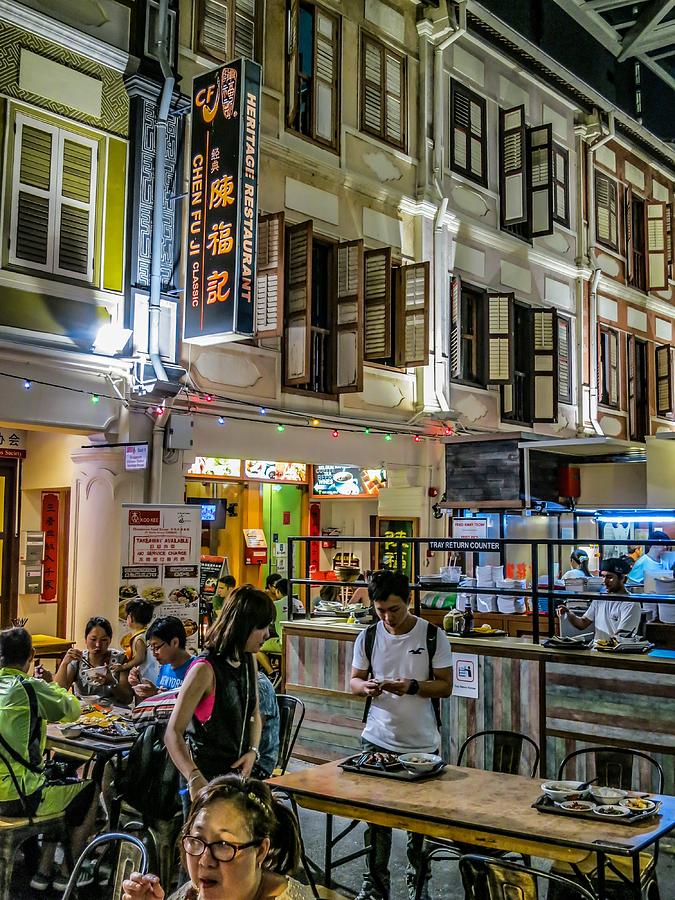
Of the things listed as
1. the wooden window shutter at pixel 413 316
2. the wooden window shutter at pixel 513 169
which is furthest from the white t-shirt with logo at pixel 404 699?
the wooden window shutter at pixel 513 169

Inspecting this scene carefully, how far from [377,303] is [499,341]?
11.7 feet

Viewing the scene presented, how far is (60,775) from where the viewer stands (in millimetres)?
6055

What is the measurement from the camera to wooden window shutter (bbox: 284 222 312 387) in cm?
1189

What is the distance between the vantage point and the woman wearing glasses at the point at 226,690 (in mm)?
4605

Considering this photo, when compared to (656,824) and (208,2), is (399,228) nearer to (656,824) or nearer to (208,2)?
(208,2)

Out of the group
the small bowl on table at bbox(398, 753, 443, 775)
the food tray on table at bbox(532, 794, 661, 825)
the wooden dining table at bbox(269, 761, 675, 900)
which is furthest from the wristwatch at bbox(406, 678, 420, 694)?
the food tray on table at bbox(532, 794, 661, 825)

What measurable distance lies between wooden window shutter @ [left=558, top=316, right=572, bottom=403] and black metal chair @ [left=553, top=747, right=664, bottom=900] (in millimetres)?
11343

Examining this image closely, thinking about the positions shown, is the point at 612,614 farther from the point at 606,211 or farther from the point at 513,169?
the point at 606,211

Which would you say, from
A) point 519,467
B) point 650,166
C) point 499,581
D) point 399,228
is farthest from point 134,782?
point 650,166

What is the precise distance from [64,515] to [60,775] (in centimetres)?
644

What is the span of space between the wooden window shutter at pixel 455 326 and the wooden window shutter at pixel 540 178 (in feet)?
8.93

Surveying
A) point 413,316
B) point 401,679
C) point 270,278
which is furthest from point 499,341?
point 401,679

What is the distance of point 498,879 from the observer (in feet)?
12.3

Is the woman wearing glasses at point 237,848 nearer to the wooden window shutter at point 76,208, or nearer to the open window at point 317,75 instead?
the wooden window shutter at point 76,208
